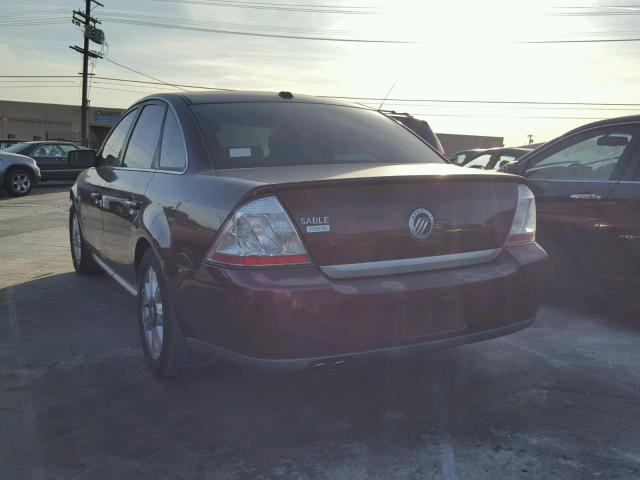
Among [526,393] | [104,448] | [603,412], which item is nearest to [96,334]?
[104,448]

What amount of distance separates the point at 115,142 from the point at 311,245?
10.2ft

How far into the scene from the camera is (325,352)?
2643 mm

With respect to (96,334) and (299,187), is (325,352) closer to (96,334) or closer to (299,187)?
(299,187)

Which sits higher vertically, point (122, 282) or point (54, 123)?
point (122, 282)

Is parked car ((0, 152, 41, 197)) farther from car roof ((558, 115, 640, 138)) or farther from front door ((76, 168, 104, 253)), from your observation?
car roof ((558, 115, 640, 138))

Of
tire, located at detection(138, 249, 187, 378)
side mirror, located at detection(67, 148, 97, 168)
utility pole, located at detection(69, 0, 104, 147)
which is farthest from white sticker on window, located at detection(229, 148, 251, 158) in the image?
utility pole, located at detection(69, 0, 104, 147)

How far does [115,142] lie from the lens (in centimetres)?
512

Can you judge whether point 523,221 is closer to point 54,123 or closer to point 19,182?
point 19,182

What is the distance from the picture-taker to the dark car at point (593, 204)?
14.3 feet

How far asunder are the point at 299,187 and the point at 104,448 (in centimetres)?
146

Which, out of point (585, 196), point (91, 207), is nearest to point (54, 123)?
point (91, 207)

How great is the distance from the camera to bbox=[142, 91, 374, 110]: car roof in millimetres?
3814

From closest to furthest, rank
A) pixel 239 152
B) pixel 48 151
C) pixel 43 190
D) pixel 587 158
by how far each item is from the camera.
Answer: pixel 239 152, pixel 587 158, pixel 43 190, pixel 48 151

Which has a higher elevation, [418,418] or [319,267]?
[319,267]
